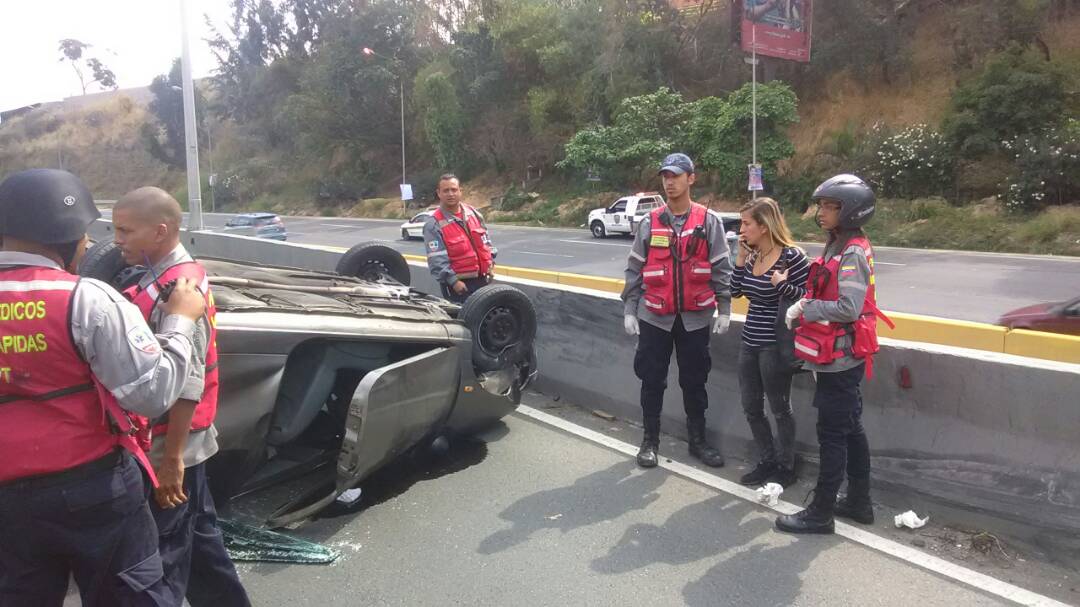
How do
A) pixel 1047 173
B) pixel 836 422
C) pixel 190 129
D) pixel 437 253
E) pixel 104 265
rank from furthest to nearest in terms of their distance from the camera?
pixel 1047 173 → pixel 190 129 → pixel 437 253 → pixel 104 265 → pixel 836 422

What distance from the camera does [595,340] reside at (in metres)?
5.64

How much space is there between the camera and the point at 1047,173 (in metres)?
22.2

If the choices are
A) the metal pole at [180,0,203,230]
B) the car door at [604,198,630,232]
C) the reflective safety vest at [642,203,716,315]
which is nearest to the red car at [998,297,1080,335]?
the reflective safety vest at [642,203,716,315]

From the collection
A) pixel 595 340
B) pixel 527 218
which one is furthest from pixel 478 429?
pixel 527 218

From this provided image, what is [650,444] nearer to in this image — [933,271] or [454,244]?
[454,244]

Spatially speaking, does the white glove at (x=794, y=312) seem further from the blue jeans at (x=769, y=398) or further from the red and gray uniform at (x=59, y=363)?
the red and gray uniform at (x=59, y=363)

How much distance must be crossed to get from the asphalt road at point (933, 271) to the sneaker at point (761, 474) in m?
8.84

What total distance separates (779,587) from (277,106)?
226 feet

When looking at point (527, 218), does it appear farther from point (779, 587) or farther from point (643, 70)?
Result: point (779, 587)

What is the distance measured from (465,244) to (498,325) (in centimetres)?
118

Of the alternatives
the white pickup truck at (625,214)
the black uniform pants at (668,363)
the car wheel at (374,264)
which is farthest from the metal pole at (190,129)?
the white pickup truck at (625,214)

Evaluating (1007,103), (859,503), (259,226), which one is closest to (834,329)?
(859,503)

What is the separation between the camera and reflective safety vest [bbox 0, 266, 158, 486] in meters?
1.83

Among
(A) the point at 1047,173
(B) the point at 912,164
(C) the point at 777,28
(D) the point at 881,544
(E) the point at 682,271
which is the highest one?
(C) the point at 777,28
